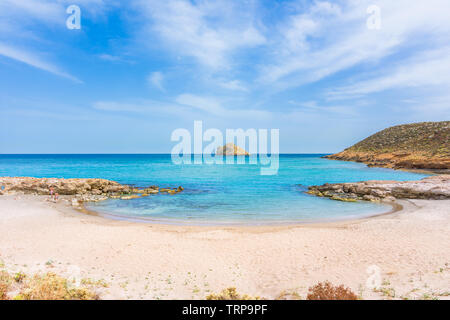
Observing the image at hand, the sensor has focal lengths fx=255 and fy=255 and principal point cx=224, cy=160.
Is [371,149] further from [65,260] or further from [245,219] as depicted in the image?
[65,260]

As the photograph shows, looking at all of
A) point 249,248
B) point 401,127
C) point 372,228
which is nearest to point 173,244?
point 249,248

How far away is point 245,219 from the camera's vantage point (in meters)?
19.8

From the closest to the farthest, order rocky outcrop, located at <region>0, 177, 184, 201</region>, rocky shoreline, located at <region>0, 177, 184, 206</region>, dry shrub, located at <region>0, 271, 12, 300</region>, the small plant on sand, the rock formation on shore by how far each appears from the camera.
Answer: dry shrub, located at <region>0, 271, 12, 300</region>, the small plant on sand, rocky shoreline, located at <region>0, 177, 184, 206</region>, rocky outcrop, located at <region>0, 177, 184, 201</region>, the rock formation on shore

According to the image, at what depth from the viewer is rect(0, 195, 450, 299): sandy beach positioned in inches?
341

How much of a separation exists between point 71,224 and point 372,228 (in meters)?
20.0

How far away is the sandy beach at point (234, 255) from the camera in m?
8.67

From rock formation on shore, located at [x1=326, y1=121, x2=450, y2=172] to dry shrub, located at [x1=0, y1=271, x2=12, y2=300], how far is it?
70451 mm

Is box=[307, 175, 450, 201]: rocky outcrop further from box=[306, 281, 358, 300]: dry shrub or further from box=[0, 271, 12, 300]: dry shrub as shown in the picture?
box=[0, 271, 12, 300]: dry shrub

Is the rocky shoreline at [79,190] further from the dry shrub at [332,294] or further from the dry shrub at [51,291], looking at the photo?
the dry shrub at [332,294]

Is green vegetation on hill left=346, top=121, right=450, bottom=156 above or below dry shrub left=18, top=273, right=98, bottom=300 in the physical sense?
above

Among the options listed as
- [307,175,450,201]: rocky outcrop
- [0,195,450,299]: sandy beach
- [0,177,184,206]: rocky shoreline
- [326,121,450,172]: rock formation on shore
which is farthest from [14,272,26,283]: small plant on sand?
[326,121,450,172]: rock formation on shore
